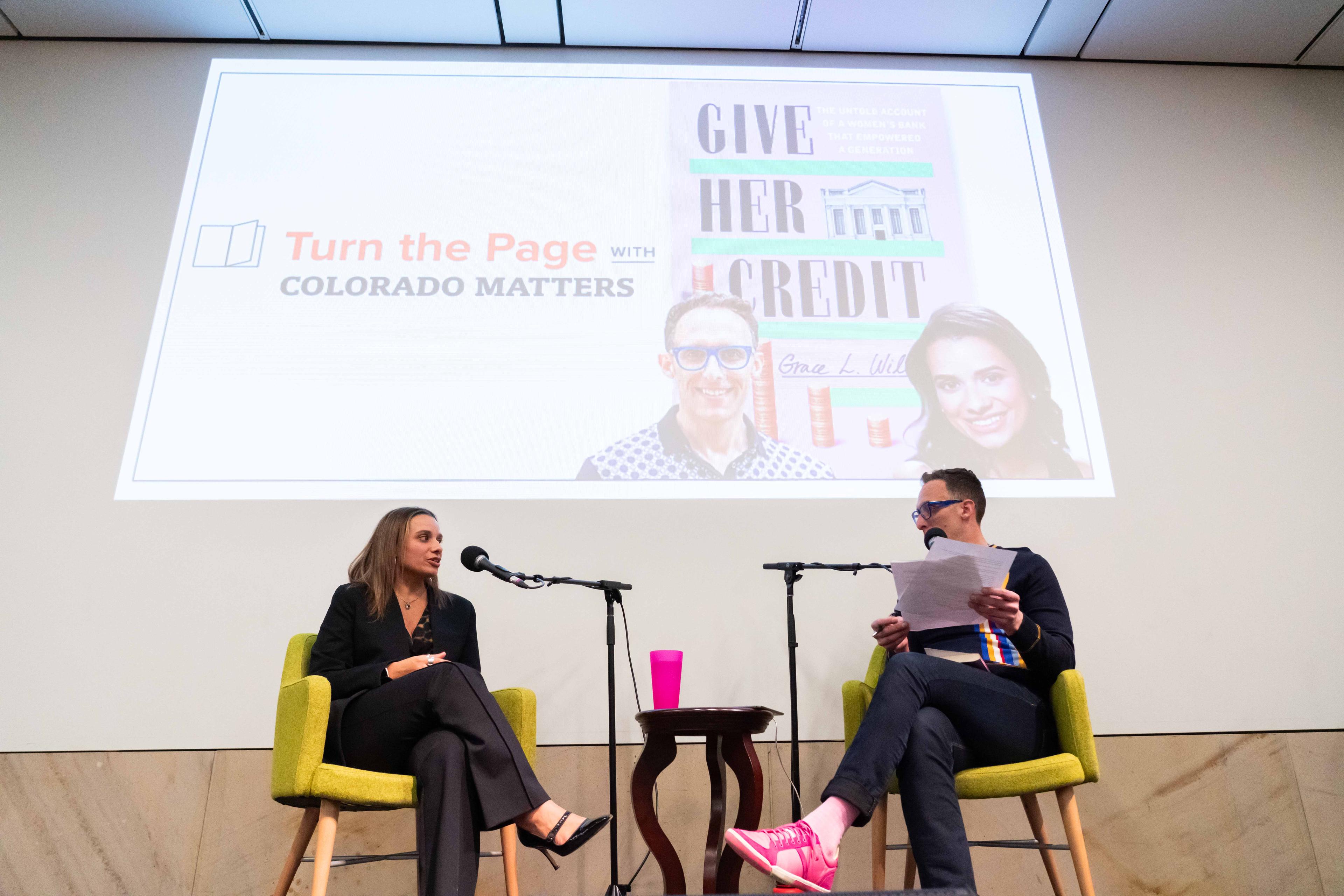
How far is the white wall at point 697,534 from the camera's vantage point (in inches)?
108

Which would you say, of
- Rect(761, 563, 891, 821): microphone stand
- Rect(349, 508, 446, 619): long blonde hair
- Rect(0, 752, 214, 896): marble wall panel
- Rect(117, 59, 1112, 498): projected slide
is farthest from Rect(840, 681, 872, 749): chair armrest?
Rect(0, 752, 214, 896): marble wall panel

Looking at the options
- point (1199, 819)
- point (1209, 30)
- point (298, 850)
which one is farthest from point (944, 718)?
point (1209, 30)

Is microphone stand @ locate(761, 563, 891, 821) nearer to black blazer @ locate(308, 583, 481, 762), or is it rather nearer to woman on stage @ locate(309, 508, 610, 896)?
woman on stage @ locate(309, 508, 610, 896)

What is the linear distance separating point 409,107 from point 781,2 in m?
1.44

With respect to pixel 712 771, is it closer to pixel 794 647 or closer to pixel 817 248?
pixel 794 647

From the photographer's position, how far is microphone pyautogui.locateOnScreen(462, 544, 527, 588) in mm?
2080

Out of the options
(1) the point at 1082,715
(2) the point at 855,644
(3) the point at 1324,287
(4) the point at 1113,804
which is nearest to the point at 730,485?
(2) the point at 855,644

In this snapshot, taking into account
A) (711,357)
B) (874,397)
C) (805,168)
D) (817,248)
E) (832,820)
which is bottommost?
(832,820)

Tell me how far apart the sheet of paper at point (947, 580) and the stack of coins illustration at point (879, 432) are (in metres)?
0.95

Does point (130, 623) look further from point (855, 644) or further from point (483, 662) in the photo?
point (855, 644)

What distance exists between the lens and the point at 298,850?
2193 mm

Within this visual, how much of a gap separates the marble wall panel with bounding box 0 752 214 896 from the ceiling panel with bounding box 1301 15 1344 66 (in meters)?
4.68

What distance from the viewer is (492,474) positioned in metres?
2.91

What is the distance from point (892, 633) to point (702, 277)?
145 centimetres
